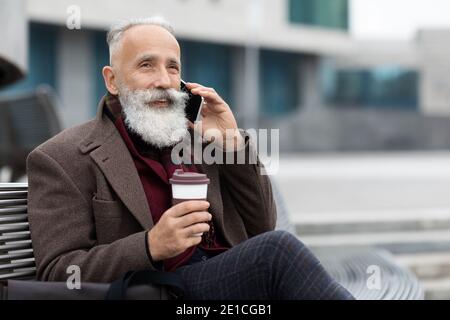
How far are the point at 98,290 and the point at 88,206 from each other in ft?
1.21

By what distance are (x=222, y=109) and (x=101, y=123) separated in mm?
454

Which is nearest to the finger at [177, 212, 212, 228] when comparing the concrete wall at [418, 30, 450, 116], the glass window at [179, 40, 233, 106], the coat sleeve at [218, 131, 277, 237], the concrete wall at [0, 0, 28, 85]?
the coat sleeve at [218, 131, 277, 237]

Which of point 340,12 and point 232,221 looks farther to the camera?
point 340,12

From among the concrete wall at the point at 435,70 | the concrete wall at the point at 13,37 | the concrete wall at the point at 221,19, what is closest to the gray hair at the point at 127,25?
the concrete wall at the point at 13,37

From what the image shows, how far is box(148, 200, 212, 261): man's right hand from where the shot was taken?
2.25 metres

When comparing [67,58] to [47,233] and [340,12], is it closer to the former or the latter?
[340,12]

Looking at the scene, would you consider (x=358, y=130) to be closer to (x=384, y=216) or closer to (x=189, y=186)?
(x=384, y=216)

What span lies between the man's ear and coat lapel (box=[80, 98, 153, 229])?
0.48ft

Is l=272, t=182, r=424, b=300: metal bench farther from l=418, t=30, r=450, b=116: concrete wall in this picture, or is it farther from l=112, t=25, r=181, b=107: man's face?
l=418, t=30, r=450, b=116: concrete wall

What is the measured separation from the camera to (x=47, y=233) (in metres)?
2.48

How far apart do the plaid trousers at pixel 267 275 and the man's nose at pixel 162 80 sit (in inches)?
24.6

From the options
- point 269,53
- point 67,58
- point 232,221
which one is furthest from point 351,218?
point 269,53

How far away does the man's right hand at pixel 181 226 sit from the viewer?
225 cm
